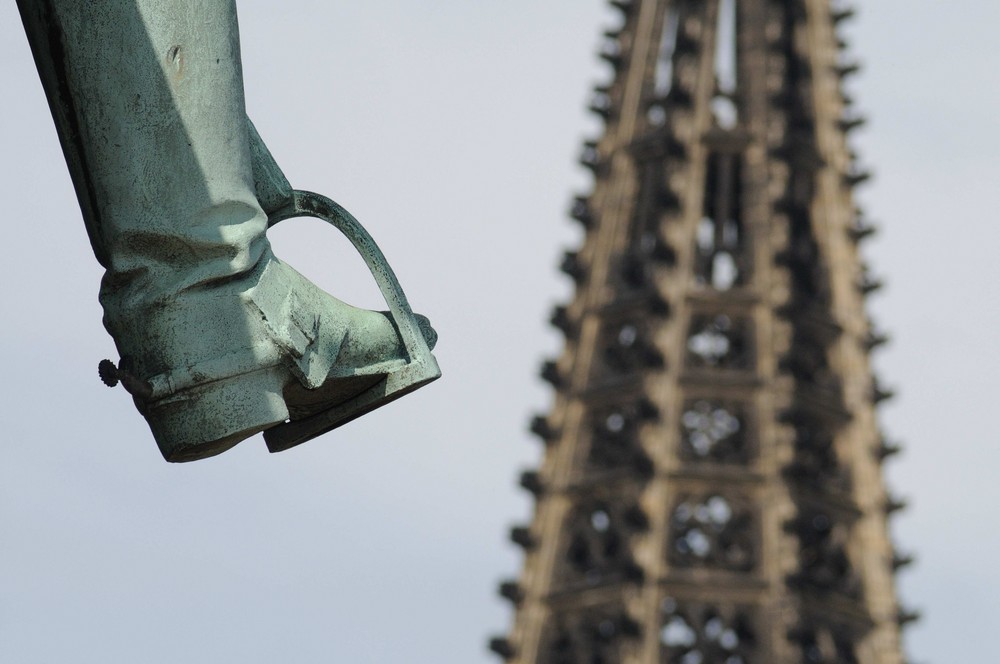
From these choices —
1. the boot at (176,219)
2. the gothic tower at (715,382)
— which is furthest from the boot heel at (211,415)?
the gothic tower at (715,382)

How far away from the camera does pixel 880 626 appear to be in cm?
4475

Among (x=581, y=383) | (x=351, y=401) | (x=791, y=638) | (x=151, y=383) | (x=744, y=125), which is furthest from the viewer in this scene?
(x=744, y=125)

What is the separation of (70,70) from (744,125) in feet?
147

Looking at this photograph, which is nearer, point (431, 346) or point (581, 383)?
point (431, 346)

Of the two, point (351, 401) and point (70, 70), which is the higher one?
point (70, 70)

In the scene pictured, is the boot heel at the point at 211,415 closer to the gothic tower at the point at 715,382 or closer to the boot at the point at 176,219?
the boot at the point at 176,219

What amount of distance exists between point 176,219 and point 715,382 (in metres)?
41.2

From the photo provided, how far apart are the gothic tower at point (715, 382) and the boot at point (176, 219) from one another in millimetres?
38126

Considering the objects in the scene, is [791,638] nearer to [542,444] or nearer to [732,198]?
[542,444]

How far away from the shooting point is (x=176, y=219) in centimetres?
513

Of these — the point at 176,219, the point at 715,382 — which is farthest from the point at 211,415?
the point at 715,382

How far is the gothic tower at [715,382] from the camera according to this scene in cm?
4412

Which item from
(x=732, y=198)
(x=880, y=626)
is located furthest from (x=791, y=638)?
(x=732, y=198)

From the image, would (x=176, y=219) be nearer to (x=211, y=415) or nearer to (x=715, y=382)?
(x=211, y=415)
